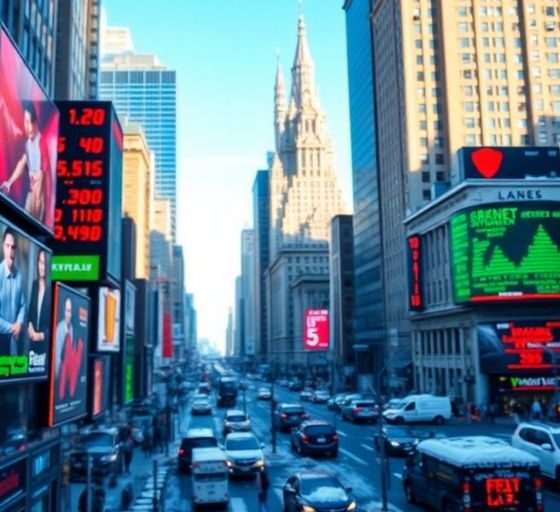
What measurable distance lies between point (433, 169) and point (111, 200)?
228ft

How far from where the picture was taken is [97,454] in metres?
30.6

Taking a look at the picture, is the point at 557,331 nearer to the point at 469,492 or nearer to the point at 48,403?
the point at 469,492

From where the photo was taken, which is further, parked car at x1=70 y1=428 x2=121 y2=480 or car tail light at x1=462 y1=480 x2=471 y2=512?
parked car at x1=70 y1=428 x2=121 y2=480

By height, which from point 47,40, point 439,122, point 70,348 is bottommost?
point 70,348

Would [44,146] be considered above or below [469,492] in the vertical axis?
above

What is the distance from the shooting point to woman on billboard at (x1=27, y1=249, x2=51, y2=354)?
17891mm

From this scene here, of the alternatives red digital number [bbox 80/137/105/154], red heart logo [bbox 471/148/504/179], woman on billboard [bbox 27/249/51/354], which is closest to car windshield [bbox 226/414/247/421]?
red digital number [bbox 80/137/105/154]

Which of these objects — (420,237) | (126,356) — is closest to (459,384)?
(420,237)

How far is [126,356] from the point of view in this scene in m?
49.7

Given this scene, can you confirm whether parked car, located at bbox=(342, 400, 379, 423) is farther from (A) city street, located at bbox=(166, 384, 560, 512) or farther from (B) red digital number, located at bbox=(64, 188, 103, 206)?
(B) red digital number, located at bbox=(64, 188, 103, 206)

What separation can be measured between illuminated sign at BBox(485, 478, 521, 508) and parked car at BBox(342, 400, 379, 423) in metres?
35.7

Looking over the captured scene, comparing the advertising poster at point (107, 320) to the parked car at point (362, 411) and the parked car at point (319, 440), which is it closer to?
the parked car at point (319, 440)

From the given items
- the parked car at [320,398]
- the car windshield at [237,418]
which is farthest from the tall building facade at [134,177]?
the car windshield at [237,418]

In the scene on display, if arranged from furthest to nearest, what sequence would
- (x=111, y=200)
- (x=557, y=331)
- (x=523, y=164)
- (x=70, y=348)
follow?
(x=523, y=164)
(x=557, y=331)
(x=111, y=200)
(x=70, y=348)
